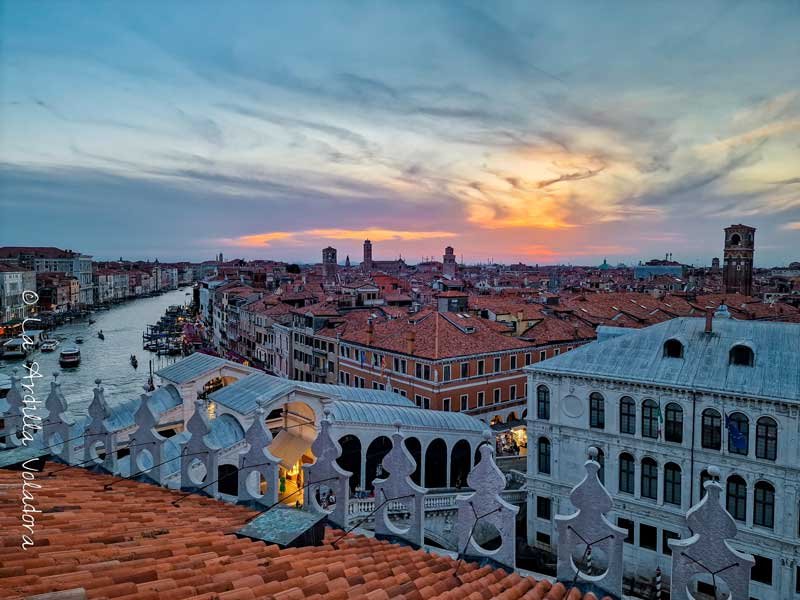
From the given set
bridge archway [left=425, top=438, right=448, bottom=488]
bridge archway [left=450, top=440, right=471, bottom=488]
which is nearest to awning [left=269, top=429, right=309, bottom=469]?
bridge archway [left=425, top=438, right=448, bottom=488]

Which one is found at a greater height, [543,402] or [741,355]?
[741,355]

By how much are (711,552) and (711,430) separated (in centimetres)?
1394

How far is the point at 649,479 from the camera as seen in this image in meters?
19.2

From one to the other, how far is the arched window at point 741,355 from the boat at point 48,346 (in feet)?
252

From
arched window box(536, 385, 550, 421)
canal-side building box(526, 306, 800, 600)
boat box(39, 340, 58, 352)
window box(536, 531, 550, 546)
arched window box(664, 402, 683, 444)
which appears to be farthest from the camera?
boat box(39, 340, 58, 352)

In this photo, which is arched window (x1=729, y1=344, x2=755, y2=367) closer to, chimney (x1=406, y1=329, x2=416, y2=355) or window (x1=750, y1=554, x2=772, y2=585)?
window (x1=750, y1=554, x2=772, y2=585)

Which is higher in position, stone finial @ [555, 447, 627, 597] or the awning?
stone finial @ [555, 447, 627, 597]

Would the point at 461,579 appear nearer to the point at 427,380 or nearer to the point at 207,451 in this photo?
the point at 207,451

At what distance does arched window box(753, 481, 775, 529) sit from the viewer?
16.8 meters

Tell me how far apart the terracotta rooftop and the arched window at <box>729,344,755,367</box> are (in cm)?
1517

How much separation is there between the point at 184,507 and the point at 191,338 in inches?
2763

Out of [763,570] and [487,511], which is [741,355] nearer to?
[763,570]

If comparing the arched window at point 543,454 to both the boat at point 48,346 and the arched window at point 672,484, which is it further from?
the boat at point 48,346

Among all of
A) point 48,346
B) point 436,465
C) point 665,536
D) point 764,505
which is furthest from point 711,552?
point 48,346
